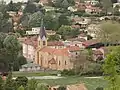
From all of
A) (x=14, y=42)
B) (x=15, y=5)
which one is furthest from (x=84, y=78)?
(x=15, y=5)

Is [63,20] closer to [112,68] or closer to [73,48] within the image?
[73,48]

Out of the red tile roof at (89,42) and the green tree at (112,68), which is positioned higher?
the green tree at (112,68)

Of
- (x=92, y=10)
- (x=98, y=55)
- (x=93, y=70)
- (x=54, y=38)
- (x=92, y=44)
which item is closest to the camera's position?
(x=93, y=70)

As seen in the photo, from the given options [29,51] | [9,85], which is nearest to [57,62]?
[29,51]

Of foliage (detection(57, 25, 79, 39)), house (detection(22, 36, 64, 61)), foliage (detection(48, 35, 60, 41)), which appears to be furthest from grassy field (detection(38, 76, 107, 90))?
foliage (detection(57, 25, 79, 39))

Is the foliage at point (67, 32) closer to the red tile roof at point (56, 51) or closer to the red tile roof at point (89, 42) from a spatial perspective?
the red tile roof at point (89, 42)

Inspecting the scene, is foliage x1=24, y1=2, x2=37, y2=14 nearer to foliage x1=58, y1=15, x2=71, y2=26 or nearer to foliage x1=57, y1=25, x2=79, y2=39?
foliage x1=58, y1=15, x2=71, y2=26

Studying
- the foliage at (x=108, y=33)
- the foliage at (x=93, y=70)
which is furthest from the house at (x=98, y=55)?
the foliage at (x=108, y=33)

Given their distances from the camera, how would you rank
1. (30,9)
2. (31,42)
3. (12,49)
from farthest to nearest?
(30,9) → (31,42) → (12,49)
